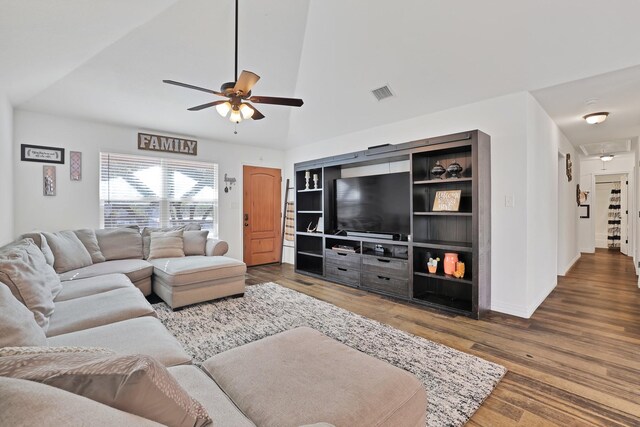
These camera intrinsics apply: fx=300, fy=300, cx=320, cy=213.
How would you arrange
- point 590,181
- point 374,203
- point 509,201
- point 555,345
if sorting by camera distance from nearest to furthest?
point 555,345 < point 509,201 < point 374,203 < point 590,181

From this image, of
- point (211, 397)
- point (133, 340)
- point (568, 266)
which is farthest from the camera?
point (568, 266)

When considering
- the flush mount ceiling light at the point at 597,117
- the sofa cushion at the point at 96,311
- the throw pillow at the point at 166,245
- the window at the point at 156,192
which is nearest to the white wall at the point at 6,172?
the window at the point at 156,192

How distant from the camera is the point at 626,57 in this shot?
257 centimetres

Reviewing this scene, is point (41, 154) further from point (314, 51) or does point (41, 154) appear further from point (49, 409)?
point (49, 409)

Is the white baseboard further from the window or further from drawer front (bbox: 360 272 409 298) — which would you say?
the window

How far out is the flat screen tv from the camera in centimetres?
405

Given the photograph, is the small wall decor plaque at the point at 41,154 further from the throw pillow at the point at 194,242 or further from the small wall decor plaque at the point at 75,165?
the throw pillow at the point at 194,242

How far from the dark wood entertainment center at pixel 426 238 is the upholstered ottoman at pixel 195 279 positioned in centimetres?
158

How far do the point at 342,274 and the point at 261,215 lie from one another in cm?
243

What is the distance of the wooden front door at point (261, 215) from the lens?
6.02 meters

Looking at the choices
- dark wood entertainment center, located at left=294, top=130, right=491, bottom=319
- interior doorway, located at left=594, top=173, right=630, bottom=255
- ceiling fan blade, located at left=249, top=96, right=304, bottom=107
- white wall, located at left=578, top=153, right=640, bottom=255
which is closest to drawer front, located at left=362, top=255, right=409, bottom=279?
dark wood entertainment center, located at left=294, top=130, right=491, bottom=319

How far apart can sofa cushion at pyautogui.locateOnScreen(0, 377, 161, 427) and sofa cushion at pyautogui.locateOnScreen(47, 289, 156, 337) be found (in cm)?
162

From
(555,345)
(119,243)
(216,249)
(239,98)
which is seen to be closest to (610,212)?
(555,345)

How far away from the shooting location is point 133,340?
162 cm
